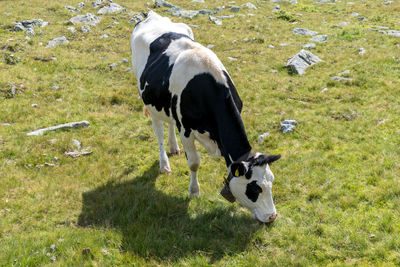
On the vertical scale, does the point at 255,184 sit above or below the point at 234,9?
above

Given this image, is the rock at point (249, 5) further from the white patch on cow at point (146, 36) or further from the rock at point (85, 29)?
A: the white patch on cow at point (146, 36)

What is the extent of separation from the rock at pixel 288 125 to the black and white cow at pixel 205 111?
126 inches

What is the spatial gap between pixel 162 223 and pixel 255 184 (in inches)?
73.8

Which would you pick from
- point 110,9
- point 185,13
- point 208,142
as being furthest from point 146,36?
point 110,9

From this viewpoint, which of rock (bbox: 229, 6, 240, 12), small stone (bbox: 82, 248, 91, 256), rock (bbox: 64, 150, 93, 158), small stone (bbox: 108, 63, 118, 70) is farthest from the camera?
rock (bbox: 229, 6, 240, 12)

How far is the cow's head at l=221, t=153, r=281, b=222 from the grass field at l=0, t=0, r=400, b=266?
1.44 ft

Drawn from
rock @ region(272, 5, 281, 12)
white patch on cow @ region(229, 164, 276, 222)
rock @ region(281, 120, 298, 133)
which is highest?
white patch on cow @ region(229, 164, 276, 222)

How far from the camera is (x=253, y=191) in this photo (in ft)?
18.2

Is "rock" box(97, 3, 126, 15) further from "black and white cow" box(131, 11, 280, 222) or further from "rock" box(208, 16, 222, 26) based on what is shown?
"black and white cow" box(131, 11, 280, 222)

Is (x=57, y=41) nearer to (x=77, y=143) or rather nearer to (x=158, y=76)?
(x=77, y=143)

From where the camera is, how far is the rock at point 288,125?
9.49 meters

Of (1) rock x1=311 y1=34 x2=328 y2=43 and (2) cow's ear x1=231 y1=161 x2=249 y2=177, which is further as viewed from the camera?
(1) rock x1=311 y1=34 x2=328 y2=43

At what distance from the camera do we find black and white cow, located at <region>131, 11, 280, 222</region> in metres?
5.58

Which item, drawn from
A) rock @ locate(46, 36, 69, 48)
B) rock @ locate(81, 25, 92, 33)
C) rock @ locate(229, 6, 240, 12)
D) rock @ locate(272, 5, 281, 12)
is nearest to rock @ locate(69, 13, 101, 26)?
rock @ locate(81, 25, 92, 33)
